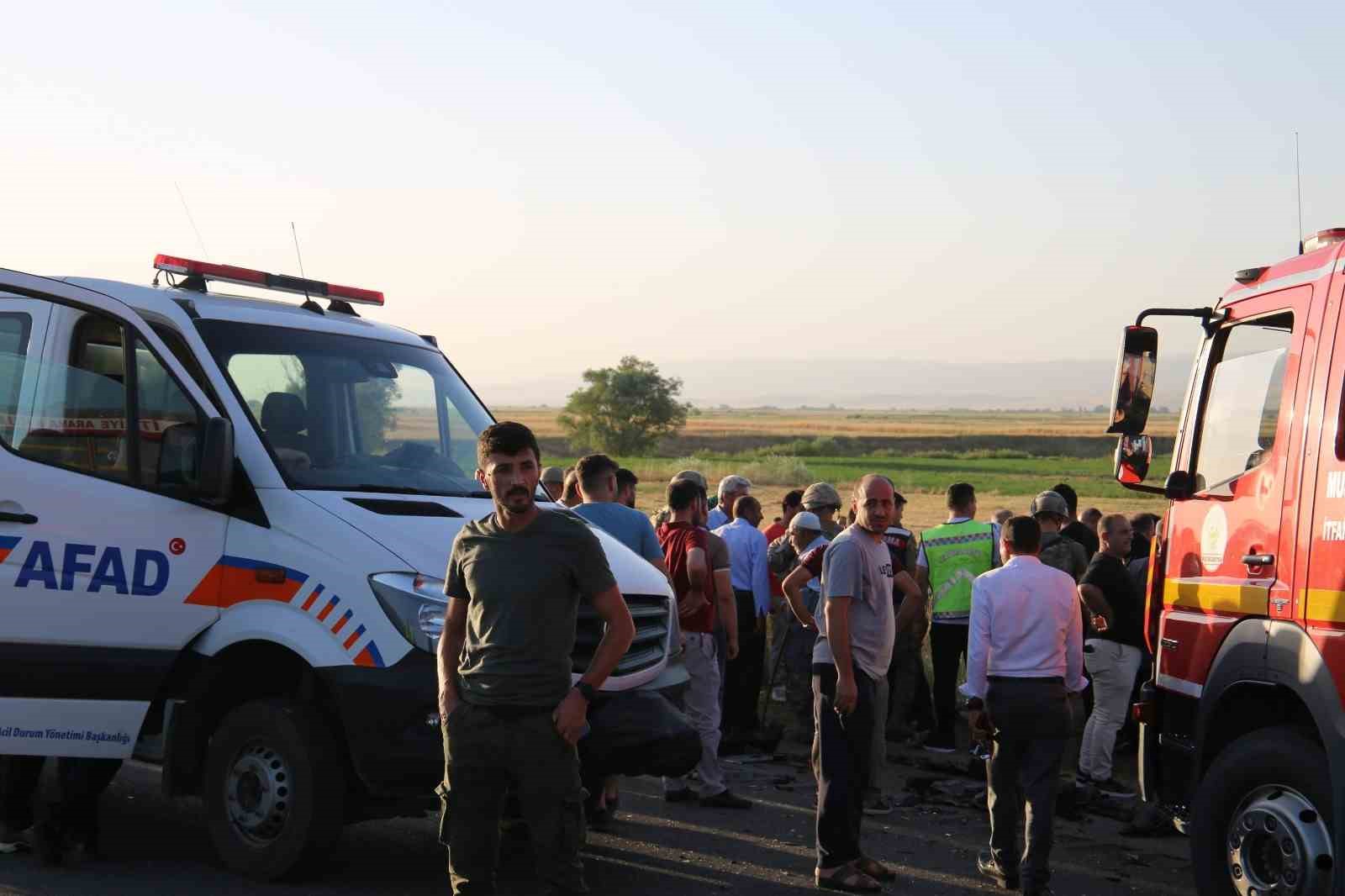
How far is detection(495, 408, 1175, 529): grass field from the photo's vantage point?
54594 millimetres

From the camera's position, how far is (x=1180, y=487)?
688cm

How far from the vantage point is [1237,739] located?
6.14 meters

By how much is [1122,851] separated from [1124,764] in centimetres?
260

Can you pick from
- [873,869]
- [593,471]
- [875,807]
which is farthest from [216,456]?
[875,807]

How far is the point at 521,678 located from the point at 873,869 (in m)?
2.75

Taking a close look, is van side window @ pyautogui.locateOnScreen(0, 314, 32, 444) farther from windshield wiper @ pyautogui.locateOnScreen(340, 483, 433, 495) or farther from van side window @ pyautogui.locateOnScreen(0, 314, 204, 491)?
windshield wiper @ pyautogui.locateOnScreen(340, 483, 433, 495)

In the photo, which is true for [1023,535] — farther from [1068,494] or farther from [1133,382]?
[1068,494]

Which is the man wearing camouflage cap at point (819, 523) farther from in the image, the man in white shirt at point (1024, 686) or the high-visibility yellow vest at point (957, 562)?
the man in white shirt at point (1024, 686)

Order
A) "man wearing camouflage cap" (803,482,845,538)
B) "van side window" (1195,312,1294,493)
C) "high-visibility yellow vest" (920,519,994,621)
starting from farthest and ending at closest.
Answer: "high-visibility yellow vest" (920,519,994,621)
"man wearing camouflage cap" (803,482,845,538)
"van side window" (1195,312,1294,493)

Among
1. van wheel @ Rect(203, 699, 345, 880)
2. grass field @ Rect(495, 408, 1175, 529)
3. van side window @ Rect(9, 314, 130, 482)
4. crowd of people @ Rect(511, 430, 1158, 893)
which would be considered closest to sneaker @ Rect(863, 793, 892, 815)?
crowd of people @ Rect(511, 430, 1158, 893)

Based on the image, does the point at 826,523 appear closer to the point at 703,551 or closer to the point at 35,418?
the point at 703,551

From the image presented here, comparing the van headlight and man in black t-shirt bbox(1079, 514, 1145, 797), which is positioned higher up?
the van headlight

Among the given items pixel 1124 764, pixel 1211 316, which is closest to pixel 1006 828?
pixel 1211 316

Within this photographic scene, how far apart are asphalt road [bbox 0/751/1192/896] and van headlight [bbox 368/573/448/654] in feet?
3.85
